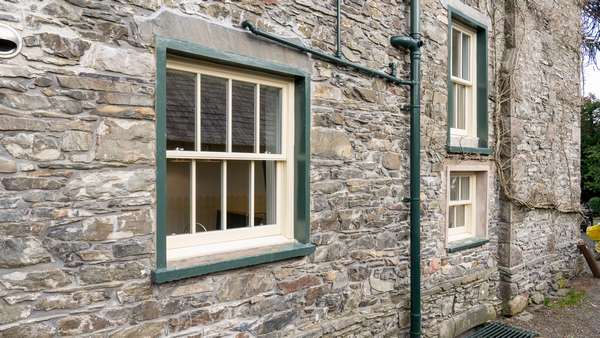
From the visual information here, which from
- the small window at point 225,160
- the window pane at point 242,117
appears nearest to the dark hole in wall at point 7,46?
the small window at point 225,160

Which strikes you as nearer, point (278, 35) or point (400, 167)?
point (278, 35)

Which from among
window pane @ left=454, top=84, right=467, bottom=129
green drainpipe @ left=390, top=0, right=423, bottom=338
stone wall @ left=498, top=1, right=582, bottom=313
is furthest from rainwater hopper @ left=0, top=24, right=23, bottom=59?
stone wall @ left=498, top=1, right=582, bottom=313

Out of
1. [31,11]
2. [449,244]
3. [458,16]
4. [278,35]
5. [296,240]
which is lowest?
[449,244]

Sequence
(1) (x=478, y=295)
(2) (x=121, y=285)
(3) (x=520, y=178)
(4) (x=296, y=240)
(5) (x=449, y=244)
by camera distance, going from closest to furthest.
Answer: (2) (x=121, y=285) → (4) (x=296, y=240) → (5) (x=449, y=244) → (1) (x=478, y=295) → (3) (x=520, y=178)

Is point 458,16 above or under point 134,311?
above

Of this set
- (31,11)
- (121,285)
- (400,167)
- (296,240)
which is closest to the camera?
(31,11)

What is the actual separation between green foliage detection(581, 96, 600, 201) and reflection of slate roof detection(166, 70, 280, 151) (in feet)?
50.1

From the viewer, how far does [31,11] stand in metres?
2.43

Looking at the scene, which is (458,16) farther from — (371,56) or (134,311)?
(134,311)

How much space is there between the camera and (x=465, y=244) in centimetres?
588

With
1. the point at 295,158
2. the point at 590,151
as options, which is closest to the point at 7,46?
the point at 295,158

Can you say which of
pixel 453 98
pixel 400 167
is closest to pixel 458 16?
pixel 453 98

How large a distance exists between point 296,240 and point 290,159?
0.73m

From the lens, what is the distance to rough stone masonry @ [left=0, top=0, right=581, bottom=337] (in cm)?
246
